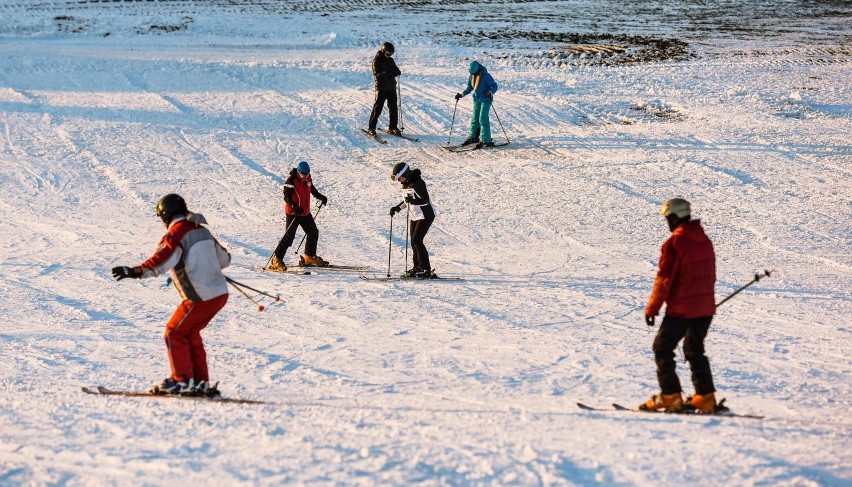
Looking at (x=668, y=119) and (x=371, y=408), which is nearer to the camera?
(x=371, y=408)

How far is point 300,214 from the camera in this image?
10.6m

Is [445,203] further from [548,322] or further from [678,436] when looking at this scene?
[678,436]

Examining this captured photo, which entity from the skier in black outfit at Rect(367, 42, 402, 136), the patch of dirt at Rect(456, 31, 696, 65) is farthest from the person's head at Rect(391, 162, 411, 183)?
the patch of dirt at Rect(456, 31, 696, 65)

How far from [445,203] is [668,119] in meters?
5.69

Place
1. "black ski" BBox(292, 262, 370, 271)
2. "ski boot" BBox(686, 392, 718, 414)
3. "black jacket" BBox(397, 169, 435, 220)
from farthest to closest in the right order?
"black ski" BBox(292, 262, 370, 271) → "black jacket" BBox(397, 169, 435, 220) → "ski boot" BBox(686, 392, 718, 414)

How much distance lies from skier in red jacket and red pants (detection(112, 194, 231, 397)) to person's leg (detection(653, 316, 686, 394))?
3018 millimetres

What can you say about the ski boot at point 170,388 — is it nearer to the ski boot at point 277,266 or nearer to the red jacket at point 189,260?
the red jacket at point 189,260

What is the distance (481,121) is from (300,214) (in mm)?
5597

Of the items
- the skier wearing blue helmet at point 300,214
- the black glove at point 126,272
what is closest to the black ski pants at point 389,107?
the skier wearing blue helmet at point 300,214

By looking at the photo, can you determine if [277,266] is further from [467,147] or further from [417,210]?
[467,147]

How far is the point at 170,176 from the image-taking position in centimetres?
1448

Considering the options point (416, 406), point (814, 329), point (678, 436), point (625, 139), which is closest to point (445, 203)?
point (625, 139)

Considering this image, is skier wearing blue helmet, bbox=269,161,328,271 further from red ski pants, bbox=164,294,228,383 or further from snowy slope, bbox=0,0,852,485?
red ski pants, bbox=164,294,228,383

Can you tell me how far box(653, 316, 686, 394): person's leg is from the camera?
594 cm
